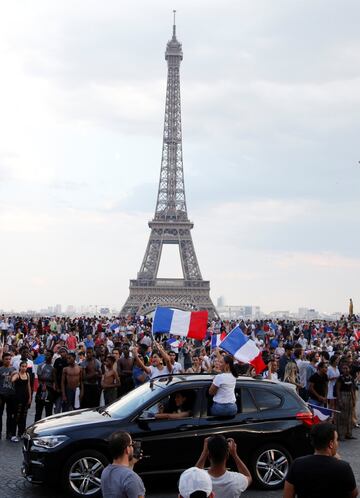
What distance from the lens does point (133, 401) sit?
1006 cm

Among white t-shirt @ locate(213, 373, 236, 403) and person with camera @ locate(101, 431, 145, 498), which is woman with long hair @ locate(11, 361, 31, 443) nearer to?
white t-shirt @ locate(213, 373, 236, 403)

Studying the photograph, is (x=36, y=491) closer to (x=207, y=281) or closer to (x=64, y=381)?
(x=64, y=381)

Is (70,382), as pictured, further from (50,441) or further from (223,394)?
(223,394)

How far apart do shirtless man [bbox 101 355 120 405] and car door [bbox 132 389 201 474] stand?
442 centimetres

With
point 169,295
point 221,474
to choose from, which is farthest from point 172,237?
point 221,474

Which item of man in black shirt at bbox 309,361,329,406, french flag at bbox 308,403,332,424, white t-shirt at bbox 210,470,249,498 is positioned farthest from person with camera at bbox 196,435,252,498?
man in black shirt at bbox 309,361,329,406

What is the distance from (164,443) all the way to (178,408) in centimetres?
55

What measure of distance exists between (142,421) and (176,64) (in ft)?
281

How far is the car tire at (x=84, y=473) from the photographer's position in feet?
30.2

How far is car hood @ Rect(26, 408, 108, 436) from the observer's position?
9469mm

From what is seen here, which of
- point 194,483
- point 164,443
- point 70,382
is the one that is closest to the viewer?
point 194,483

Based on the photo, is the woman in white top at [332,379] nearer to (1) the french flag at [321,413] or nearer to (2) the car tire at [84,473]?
(1) the french flag at [321,413]

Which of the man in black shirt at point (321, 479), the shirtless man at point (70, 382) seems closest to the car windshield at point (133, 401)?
the shirtless man at point (70, 382)

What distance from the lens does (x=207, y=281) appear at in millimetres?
86875
